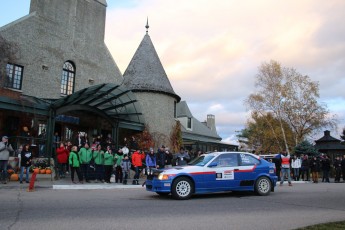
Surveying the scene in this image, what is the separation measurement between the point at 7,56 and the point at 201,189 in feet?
50.1

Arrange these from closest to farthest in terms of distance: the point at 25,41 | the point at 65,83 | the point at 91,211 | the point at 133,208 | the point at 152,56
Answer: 1. the point at 91,211
2. the point at 133,208
3. the point at 25,41
4. the point at 65,83
5. the point at 152,56

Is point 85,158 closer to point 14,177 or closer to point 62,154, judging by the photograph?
point 62,154

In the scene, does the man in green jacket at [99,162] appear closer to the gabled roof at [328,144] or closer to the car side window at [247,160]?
the car side window at [247,160]

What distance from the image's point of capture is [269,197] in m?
12.2

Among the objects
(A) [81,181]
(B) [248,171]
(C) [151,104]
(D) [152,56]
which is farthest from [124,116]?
(B) [248,171]

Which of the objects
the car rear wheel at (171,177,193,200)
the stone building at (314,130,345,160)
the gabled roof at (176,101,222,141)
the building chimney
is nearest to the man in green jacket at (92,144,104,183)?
the car rear wheel at (171,177,193,200)

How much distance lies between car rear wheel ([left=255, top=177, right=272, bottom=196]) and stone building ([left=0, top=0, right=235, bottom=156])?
398 inches

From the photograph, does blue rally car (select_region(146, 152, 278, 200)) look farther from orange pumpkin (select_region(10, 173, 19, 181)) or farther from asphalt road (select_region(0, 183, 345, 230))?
orange pumpkin (select_region(10, 173, 19, 181))

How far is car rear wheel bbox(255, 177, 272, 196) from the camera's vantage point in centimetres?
1257

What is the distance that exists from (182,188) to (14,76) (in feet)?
49.7

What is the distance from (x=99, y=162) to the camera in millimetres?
16938

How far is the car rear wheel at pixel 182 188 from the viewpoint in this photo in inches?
445

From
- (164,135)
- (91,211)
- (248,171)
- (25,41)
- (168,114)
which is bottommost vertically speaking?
(91,211)

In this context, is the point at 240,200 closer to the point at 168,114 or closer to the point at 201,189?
the point at 201,189
